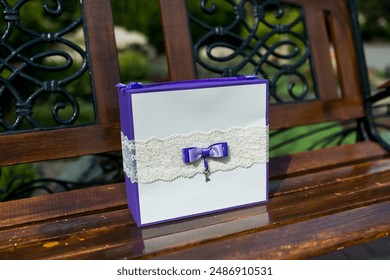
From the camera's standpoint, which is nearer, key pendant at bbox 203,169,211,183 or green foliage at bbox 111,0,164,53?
key pendant at bbox 203,169,211,183

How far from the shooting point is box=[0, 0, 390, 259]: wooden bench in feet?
2.53

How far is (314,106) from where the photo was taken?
1.27m

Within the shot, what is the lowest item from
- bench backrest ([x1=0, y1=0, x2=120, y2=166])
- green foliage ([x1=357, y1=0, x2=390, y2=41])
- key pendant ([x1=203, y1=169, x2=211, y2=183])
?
key pendant ([x1=203, y1=169, x2=211, y2=183])

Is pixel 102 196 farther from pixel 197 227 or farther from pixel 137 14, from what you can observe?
pixel 137 14

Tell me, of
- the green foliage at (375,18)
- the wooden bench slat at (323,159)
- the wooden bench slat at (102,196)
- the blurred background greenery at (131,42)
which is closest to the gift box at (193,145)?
the wooden bench slat at (102,196)

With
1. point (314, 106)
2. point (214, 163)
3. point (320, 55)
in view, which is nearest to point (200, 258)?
point (214, 163)

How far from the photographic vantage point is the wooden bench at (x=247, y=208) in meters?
0.77

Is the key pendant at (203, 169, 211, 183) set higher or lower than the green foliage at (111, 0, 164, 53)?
lower

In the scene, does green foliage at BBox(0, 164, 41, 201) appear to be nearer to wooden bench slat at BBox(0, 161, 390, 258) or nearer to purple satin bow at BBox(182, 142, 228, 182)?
wooden bench slat at BBox(0, 161, 390, 258)

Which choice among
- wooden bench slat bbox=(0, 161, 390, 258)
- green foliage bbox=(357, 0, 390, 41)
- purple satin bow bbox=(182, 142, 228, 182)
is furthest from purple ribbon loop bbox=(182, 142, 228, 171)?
green foliage bbox=(357, 0, 390, 41)

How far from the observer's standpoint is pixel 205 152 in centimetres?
85

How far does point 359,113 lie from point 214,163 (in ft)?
2.29
